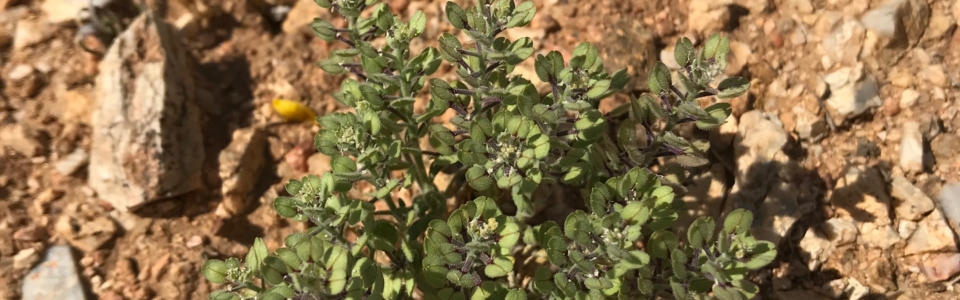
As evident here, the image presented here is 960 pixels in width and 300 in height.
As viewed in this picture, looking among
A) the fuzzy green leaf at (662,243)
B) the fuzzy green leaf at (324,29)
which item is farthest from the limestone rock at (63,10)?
the fuzzy green leaf at (662,243)

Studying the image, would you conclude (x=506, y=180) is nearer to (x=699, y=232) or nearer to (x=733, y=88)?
(x=699, y=232)

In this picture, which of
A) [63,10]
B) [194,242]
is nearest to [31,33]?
[63,10]

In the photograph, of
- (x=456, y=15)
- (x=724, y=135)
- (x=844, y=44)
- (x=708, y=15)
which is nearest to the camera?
(x=456, y=15)

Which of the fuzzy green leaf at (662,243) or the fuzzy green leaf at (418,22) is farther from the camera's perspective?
the fuzzy green leaf at (418,22)

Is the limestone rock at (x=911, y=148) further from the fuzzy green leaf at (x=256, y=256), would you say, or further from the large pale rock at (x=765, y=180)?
the fuzzy green leaf at (x=256, y=256)

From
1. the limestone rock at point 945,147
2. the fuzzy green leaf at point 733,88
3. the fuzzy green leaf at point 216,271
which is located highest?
the fuzzy green leaf at point 733,88

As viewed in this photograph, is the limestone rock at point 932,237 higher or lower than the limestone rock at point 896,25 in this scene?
lower
